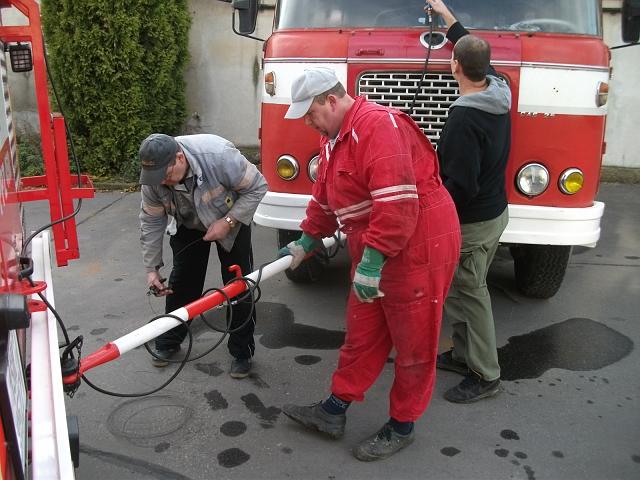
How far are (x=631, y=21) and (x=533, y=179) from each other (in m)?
1.77

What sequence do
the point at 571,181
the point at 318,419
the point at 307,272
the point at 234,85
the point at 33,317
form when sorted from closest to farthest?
the point at 33,317
the point at 318,419
the point at 571,181
the point at 307,272
the point at 234,85

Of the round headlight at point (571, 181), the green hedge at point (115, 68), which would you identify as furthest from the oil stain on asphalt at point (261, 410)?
the green hedge at point (115, 68)

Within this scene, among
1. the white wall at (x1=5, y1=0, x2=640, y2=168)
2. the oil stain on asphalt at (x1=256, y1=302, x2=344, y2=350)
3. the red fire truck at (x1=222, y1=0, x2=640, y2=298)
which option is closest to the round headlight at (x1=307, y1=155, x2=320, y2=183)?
the red fire truck at (x1=222, y1=0, x2=640, y2=298)

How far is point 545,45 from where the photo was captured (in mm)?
3932

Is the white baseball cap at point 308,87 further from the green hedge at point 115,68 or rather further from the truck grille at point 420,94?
the green hedge at point 115,68

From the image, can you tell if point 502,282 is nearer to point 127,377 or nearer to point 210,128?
point 127,377

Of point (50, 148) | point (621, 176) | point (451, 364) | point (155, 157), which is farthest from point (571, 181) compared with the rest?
point (621, 176)

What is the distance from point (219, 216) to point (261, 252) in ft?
9.65

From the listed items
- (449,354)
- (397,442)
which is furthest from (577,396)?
(397,442)

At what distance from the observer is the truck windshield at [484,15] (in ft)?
13.8

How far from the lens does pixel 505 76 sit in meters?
3.89

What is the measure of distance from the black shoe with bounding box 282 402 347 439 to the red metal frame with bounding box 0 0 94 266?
140 cm

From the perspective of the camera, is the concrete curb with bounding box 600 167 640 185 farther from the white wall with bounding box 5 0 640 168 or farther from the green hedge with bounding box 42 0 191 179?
the green hedge with bounding box 42 0 191 179

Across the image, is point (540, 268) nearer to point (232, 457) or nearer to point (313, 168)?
point (313, 168)
